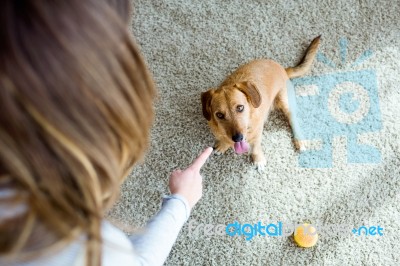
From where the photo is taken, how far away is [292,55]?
2199mm

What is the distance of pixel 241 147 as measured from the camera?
6.33 ft

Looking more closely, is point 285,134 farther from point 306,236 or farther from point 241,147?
point 306,236

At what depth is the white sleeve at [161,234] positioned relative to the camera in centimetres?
96

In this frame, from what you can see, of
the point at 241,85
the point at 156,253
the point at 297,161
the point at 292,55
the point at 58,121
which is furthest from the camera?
the point at 292,55

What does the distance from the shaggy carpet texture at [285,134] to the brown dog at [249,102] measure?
0.08 m

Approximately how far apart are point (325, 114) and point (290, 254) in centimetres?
69

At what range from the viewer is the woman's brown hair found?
0.51 m

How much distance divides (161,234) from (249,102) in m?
1.00

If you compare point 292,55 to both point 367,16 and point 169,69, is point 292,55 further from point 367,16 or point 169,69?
point 169,69

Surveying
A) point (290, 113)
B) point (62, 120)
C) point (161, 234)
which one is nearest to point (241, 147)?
point (290, 113)

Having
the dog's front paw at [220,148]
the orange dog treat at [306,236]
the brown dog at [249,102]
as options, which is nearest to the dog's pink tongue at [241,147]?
the brown dog at [249,102]

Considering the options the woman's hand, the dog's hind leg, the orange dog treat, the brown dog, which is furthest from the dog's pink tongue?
the woman's hand

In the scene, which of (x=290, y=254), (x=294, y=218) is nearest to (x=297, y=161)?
(x=294, y=218)

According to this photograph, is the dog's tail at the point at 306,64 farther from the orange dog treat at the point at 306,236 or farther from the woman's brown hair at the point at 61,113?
the woman's brown hair at the point at 61,113
